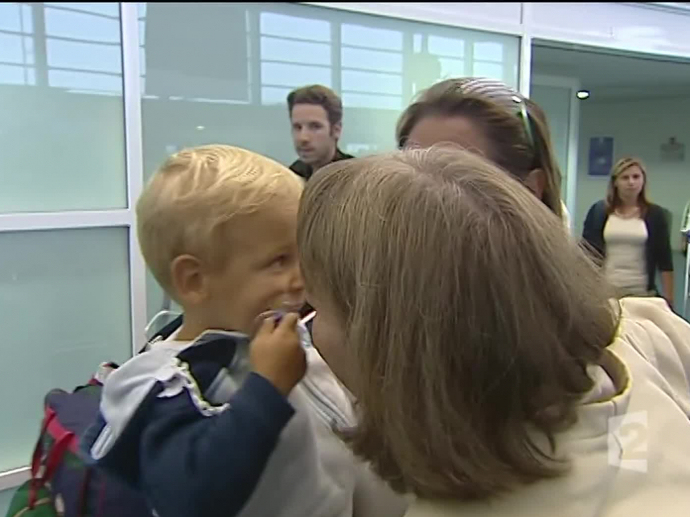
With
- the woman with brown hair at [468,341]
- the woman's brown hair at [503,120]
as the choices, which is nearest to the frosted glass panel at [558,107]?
the woman's brown hair at [503,120]

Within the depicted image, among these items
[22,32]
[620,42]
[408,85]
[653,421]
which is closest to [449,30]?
[408,85]

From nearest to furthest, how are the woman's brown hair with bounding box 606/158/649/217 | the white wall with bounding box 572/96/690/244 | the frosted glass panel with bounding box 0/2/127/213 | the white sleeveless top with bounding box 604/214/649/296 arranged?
1. the frosted glass panel with bounding box 0/2/127/213
2. the white sleeveless top with bounding box 604/214/649/296
3. the woman's brown hair with bounding box 606/158/649/217
4. the white wall with bounding box 572/96/690/244

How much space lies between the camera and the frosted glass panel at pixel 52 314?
2240 mm

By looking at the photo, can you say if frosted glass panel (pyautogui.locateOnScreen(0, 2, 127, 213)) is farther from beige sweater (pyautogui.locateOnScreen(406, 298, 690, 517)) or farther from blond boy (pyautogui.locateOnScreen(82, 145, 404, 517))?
beige sweater (pyautogui.locateOnScreen(406, 298, 690, 517))

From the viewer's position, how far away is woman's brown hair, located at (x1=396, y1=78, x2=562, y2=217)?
3.41 feet

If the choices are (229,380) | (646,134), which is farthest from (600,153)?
(229,380)

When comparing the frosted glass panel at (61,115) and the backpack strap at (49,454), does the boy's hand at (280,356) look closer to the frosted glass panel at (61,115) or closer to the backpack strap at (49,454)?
the backpack strap at (49,454)

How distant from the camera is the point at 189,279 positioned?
82 centimetres

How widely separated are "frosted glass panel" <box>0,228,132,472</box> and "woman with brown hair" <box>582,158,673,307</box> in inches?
92.8

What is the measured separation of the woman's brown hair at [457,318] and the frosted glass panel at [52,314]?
6.11ft

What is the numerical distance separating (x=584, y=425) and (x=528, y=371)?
118 mm

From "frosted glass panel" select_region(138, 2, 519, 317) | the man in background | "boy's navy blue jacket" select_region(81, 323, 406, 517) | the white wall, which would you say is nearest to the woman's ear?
"boy's navy blue jacket" select_region(81, 323, 406, 517)

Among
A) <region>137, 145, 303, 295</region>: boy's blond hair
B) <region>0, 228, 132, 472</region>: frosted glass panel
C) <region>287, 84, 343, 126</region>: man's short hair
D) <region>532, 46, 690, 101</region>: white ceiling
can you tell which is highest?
<region>532, 46, 690, 101</region>: white ceiling

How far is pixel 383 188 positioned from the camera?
61 centimetres
